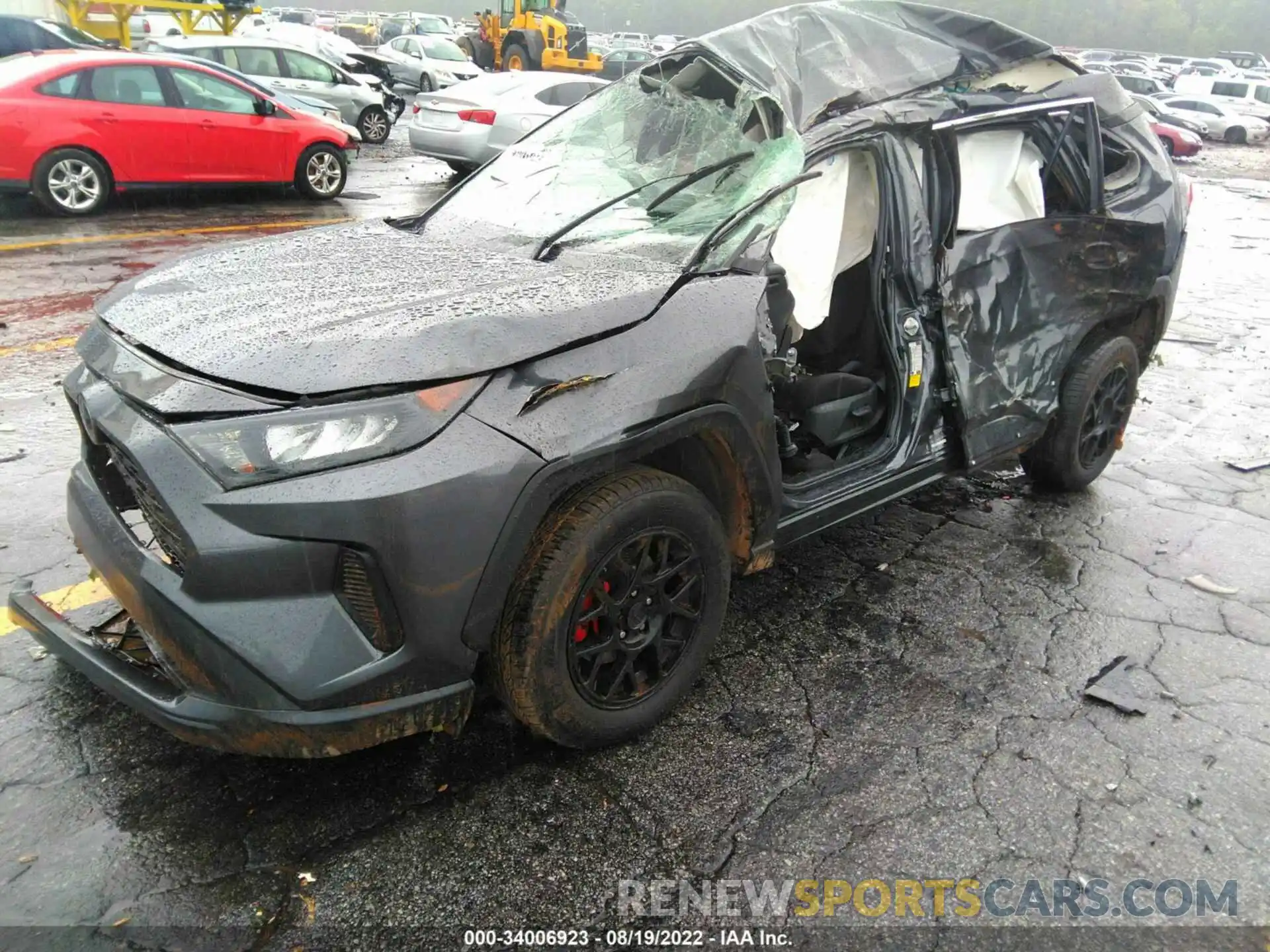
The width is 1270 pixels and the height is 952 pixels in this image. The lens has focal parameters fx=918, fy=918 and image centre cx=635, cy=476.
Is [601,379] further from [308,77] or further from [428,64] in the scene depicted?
[428,64]

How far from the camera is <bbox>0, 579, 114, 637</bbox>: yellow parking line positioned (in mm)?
3105

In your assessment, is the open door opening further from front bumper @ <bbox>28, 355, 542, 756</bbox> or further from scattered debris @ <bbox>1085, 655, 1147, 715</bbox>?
front bumper @ <bbox>28, 355, 542, 756</bbox>

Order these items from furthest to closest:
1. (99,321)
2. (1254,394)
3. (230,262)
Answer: (1254,394) < (230,262) < (99,321)

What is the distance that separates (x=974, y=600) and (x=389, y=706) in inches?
96.1

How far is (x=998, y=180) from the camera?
3.76m

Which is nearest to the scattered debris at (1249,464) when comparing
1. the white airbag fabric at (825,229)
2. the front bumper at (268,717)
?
the white airbag fabric at (825,229)

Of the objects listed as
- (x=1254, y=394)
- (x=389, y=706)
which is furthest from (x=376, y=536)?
(x=1254, y=394)

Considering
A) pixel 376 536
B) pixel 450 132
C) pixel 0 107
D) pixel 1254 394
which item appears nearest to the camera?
pixel 376 536

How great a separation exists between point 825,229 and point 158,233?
7.88 meters

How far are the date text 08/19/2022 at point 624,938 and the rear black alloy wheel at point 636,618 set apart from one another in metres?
0.59

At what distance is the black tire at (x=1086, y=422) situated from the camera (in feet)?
13.8

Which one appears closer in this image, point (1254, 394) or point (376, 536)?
point (376, 536)

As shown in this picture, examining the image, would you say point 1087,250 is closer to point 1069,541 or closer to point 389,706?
point 1069,541

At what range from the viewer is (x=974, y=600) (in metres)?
3.62
